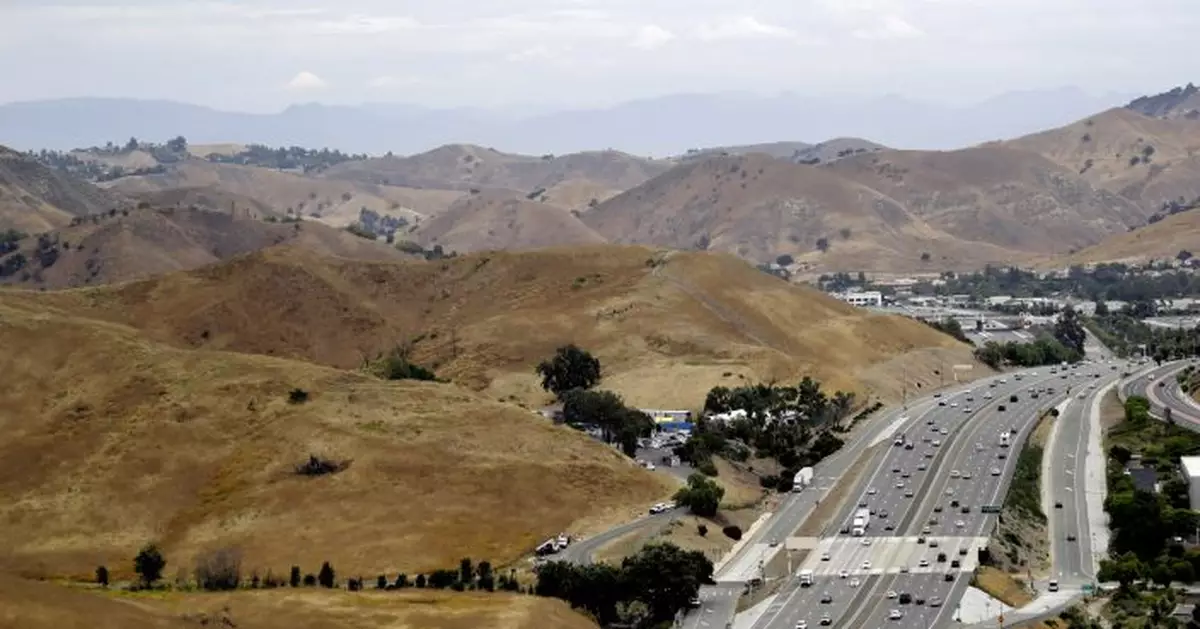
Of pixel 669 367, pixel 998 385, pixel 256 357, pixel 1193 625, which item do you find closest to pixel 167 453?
pixel 256 357

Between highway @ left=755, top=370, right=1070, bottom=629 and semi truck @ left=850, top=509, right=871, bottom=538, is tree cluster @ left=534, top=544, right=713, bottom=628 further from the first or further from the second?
semi truck @ left=850, top=509, right=871, bottom=538

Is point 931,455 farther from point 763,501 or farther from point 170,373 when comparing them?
point 170,373

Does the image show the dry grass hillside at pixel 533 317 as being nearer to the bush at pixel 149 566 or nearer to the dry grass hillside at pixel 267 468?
the dry grass hillside at pixel 267 468

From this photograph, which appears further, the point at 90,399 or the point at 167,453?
the point at 90,399

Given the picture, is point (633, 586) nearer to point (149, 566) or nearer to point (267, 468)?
point (149, 566)

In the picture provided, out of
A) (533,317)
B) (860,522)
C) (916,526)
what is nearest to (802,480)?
(860,522)

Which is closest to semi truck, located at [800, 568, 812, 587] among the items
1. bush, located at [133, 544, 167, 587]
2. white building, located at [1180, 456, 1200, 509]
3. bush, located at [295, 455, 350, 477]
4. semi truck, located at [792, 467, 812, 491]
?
semi truck, located at [792, 467, 812, 491]
